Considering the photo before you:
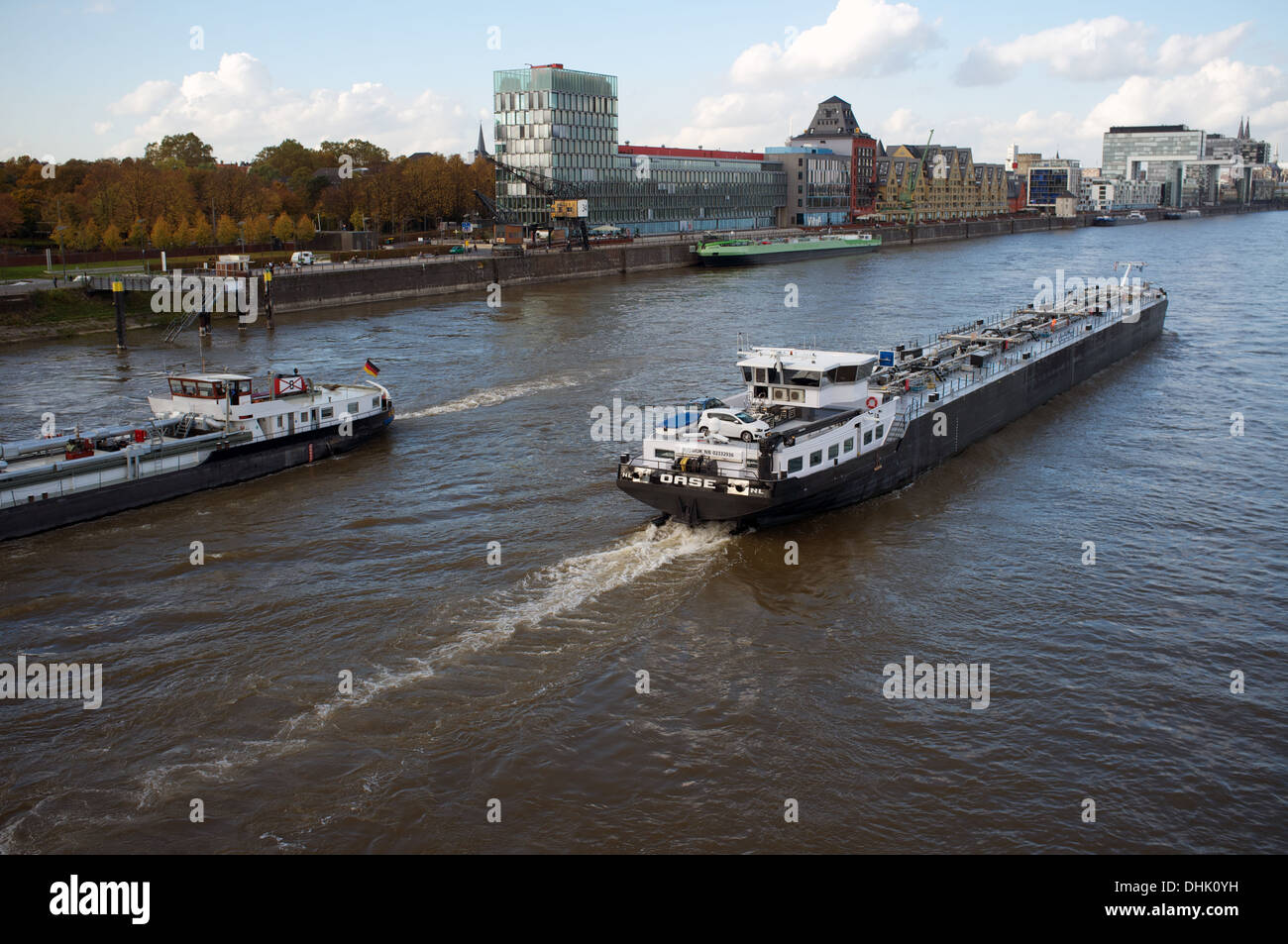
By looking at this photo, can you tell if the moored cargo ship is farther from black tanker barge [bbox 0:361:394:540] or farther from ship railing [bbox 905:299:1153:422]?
black tanker barge [bbox 0:361:394:540]

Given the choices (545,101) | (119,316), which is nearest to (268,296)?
(119,316)

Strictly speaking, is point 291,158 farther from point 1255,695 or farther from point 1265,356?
point 1255,695

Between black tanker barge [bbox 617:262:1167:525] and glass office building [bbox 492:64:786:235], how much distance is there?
4323 inches

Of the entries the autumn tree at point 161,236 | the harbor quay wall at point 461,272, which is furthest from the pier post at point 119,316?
the autumn tree at point 161,236

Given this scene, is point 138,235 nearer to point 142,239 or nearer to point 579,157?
point 142,239

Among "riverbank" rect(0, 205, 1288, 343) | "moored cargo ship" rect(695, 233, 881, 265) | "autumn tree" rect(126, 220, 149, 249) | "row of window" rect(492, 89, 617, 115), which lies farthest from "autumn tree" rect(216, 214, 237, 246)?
"moored cargo ship" rect(695, 233, 881, 265)

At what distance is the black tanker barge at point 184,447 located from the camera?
1259 inches

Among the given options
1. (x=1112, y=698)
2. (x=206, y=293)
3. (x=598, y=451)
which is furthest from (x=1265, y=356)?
(x=206, y=293)

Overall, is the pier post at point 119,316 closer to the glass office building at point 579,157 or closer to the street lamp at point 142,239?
the street lamp at point 142,239

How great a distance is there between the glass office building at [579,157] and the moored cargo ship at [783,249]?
68.4 ft

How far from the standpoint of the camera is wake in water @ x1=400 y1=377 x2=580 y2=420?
159 feet

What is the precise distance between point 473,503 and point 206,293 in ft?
176

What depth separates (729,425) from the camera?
104ft
